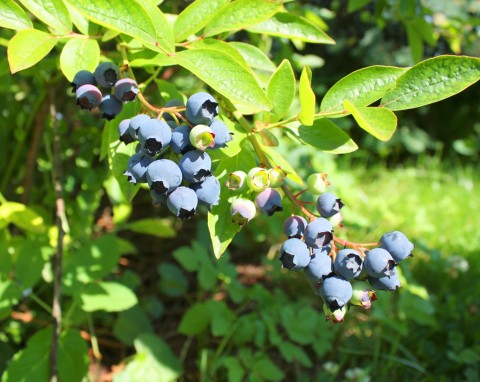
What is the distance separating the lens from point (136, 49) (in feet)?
2.91

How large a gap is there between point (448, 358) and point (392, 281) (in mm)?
1192

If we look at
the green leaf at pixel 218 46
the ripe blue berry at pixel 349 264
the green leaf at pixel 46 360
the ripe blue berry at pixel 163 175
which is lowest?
the green leaf at pixel 46 360

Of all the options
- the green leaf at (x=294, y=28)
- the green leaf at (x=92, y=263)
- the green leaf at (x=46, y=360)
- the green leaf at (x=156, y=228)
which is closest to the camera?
the green leaf at (x=294, y=28)

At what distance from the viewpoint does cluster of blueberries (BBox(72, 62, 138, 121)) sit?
75 centimetres

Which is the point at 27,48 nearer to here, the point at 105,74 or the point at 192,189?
the point at 105,74

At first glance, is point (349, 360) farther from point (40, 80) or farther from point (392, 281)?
point (40, 80)

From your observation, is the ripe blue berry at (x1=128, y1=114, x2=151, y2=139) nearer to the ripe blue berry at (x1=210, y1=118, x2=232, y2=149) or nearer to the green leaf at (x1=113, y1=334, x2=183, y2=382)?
the ripe blue berry at (x1=210, y1=118, x2=232, y2=149)

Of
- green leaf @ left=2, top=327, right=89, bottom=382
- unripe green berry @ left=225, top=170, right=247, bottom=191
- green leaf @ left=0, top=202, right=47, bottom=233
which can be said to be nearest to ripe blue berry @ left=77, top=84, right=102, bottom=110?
unripe green berry @ left=225, top=170, right=247, bottom=191

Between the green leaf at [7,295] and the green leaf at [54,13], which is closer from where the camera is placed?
the green leaf at [54,13]

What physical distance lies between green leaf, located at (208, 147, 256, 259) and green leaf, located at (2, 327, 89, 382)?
2.15ft

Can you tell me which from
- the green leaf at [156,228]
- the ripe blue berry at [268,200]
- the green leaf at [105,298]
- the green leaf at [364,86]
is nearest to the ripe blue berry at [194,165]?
the ripe blue berry at [268,200]

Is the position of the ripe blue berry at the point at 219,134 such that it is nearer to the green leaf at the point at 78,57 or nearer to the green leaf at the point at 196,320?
the green leaf at the point at 78,57

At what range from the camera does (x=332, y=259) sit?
768 millimetres

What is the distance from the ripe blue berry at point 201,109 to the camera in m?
0.69
